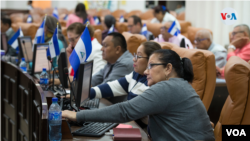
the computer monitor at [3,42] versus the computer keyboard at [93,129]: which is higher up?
the computer monitor at [3,42]

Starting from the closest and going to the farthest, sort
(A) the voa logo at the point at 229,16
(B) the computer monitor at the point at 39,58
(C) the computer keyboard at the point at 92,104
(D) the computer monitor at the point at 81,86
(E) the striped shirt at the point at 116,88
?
(D) the computer monitor at the point at 81,86 < (C) the computer keyboard at the point at 92,104 < (E) the striped shirt at the point at 116,88 < (A) the voa logo at the point at 229,16 < (B) the computer monitor at the point at 39,58

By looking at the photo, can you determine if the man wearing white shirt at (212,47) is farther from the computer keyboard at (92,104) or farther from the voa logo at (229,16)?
the computer keyboard at (92,104)

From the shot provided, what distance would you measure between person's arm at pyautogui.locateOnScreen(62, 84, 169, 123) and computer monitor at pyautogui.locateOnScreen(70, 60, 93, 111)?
0.37 meters

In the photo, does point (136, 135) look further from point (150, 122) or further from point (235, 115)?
point (235, 115)

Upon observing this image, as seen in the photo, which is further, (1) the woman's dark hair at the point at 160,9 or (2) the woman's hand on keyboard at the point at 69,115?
(1) the woman's dark hair at the point at 160,9

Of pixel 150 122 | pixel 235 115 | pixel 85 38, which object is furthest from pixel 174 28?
pixel 150 122

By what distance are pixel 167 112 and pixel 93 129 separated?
48cm

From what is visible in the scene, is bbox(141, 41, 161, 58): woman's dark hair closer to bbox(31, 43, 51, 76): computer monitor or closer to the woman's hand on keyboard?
the woman's hand on keyboard

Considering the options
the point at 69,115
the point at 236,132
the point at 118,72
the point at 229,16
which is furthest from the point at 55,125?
the point at 229,16

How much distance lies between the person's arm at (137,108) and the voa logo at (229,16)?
1.42 metres

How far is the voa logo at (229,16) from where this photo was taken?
8.42ft

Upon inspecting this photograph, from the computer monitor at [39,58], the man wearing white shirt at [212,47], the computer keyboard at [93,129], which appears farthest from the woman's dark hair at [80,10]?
the computer keyboard at [93,129]

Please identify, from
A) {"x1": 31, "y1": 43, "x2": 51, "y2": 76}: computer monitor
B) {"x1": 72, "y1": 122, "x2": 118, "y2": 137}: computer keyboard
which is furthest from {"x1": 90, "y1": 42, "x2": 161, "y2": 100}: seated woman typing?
{"x1": 31, "y1": 43, "x2": 51, "y2": 76}: computer monitor

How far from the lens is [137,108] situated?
1.48m
